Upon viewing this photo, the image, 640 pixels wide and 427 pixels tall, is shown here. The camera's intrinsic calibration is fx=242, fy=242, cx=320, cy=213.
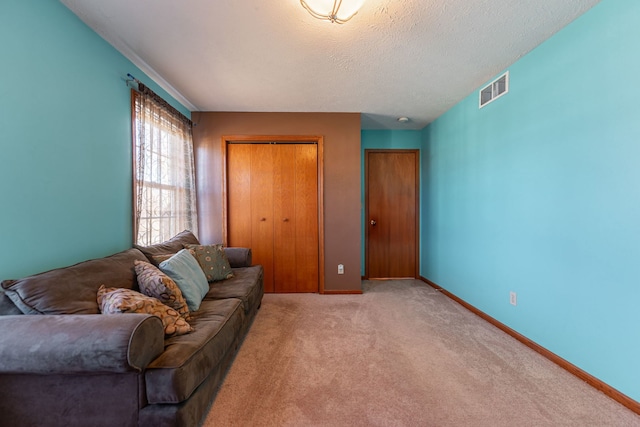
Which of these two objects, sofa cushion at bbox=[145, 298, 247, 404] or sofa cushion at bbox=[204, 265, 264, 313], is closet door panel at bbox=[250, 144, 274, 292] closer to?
sofa cushion at bbox=[204, 265, 264, 313]

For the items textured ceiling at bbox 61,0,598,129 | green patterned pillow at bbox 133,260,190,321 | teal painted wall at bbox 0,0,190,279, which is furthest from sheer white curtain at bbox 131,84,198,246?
green patterned pillow at bbox 133,260,190,321

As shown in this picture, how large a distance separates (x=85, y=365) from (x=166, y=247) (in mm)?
1383

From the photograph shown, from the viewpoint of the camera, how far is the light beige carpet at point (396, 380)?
1.34 m

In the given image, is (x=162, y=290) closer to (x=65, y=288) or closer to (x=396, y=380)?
(x=65, y=288)

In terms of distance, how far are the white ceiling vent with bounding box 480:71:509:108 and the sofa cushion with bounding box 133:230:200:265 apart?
3.46 meters

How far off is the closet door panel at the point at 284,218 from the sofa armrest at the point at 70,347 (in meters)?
2.36

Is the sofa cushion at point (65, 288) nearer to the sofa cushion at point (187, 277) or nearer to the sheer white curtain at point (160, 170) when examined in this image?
Answer: the sofa cushion at point (187, 277)

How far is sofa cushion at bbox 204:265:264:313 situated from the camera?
2.03m

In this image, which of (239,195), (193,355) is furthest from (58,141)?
(239,195)

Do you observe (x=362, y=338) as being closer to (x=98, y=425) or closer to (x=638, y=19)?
(x=98, y=425)

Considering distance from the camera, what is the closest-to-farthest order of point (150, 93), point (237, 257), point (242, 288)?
point (242, 288), point (150, 93), point (237, 257)

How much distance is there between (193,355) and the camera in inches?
46.4

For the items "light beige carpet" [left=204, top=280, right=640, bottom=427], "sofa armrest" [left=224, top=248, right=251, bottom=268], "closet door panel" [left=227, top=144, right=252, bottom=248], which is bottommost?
"light beige carpet" [left=204, top=280, right=640, bottom=427]

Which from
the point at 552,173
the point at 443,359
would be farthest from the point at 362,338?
the point at 552,173
